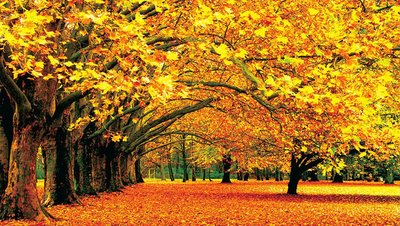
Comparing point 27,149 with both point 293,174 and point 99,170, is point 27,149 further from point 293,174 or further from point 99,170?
point 293,174

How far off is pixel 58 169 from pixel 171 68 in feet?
21.3

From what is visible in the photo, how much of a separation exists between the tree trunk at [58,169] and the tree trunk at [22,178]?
208 inches

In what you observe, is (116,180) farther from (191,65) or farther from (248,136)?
(191,65)

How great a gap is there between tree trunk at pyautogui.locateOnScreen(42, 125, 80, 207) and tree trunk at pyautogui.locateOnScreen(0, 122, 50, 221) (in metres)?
5.27

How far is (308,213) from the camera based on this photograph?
706 inches

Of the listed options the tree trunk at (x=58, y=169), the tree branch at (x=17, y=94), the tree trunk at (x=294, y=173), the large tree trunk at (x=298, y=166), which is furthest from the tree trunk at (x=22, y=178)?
the tree trunk at (x=294, y=173)

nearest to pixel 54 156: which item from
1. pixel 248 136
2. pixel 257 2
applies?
pixel 257 2

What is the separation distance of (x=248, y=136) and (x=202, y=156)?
28675 mm

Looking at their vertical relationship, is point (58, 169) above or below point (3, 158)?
below

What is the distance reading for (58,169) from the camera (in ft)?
59.6

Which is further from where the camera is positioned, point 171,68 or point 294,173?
point 294,173

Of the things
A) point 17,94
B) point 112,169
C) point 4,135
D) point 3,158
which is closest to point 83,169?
point 112,169

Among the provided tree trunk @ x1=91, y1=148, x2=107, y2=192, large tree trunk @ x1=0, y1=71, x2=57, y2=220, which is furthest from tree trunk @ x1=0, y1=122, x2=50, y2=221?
tree trunk @ x1=91, y1=148, x2=107, y2=192

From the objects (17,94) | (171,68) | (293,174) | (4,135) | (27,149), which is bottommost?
(293,174)
